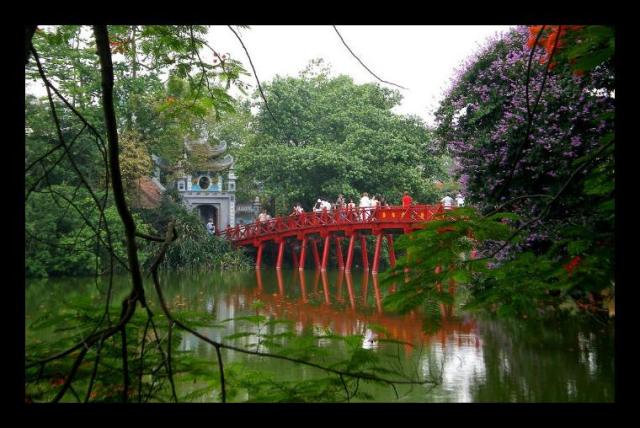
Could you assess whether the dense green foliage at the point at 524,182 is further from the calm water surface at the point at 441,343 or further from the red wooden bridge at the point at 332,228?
the red wooden bridge at the point at 332,228

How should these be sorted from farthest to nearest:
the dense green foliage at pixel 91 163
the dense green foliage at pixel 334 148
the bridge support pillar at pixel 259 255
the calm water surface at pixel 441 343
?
1. the dense green foliage at pixel 334 148
2. the bridge support pillar at pixel 259 255
3. the dense green foliage at pixel 91 163
4. the calm water surface at pixel 441 343

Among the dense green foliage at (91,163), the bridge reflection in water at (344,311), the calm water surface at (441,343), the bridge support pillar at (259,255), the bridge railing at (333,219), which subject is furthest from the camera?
the bridge support pillar at (259,255)

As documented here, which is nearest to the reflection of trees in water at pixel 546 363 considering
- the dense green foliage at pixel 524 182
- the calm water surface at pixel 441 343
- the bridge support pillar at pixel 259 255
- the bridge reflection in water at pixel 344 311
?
the calm water surface at pixel 441 343

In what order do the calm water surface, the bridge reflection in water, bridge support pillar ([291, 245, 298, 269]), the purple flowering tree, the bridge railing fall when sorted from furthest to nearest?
bridge support pillar ([291, 245, 298, 269])
the bridge railing
the bridge reflection in water
the purple flowering tree
the calm water surface

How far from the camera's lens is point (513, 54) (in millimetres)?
6270

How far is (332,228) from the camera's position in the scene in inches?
539

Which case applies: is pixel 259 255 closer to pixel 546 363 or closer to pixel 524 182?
pixel 524 182

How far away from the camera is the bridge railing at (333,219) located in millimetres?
12070

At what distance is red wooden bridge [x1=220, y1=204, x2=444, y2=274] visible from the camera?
12.3 m

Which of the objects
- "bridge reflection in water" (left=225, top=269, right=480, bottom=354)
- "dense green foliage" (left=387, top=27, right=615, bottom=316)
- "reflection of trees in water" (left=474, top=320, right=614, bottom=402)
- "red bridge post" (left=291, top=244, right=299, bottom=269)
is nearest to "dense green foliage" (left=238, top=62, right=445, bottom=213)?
"red bridge post" (left=291, top=244, right=299, bottom=269)

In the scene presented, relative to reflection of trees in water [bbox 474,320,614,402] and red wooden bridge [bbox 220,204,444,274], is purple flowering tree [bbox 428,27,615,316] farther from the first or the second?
red wooden bridge [bbox 220,204,444,274]

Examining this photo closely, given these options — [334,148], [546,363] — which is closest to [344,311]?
[546,363]

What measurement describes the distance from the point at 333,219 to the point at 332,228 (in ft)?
0.60

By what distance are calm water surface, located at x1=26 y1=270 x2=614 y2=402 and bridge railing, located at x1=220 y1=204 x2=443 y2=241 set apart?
2.13 m
